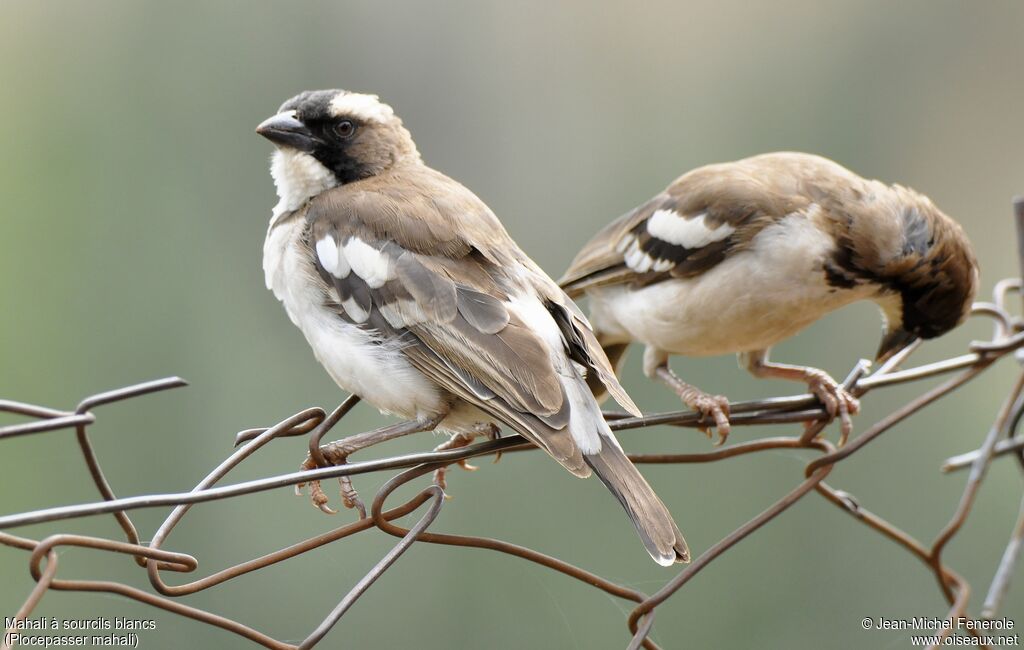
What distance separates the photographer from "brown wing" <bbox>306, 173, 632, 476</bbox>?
120 inches

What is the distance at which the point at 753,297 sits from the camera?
424cm

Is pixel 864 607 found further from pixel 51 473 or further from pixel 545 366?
pixel 51 473

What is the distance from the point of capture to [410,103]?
14578 millimetres

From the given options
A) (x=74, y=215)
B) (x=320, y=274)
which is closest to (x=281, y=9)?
(x=74, y=215)

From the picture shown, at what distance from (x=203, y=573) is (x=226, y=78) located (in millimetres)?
6585

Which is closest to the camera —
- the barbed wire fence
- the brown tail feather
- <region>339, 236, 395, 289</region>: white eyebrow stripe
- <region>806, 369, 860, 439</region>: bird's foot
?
the barbed wire fence

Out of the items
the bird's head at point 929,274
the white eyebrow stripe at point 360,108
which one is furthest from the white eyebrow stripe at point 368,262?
the bird's head at point 929,274

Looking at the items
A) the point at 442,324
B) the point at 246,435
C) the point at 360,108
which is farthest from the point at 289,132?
the point at 246,435

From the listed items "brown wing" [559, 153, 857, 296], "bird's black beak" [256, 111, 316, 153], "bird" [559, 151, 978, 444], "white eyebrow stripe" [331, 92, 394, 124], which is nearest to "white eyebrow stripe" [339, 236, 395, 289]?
"bird's black beak" [256, 111, 316, 153]

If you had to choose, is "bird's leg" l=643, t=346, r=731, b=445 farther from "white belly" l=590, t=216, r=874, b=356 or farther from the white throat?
the white throat

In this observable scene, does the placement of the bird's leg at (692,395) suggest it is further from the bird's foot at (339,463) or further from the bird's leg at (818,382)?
the bird's foot at (339,463)

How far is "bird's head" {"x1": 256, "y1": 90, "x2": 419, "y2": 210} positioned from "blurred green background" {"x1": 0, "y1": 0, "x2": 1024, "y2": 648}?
3254 millimetres

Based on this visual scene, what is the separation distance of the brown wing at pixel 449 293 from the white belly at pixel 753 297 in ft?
3.46

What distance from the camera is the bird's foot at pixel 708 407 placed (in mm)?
3770
